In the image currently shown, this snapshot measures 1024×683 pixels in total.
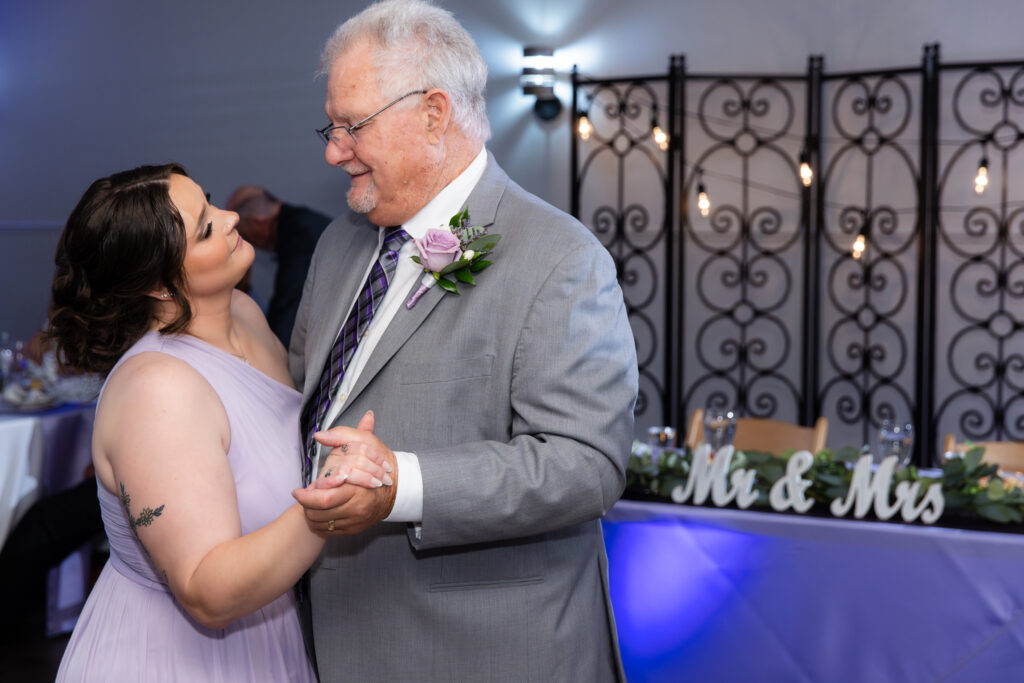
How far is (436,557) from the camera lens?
64.2 inches

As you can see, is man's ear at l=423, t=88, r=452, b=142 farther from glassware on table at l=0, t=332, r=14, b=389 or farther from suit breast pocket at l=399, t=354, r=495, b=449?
glassware on table at l=0, t=332, r=14, b=389

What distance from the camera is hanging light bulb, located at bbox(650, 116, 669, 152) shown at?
520 cm

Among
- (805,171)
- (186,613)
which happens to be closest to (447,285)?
(186,613)

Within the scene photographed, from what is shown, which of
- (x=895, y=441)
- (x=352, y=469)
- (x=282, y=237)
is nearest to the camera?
(x=352, y=469)

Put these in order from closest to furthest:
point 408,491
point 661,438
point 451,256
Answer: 1. point 408,491
2. point 451,256
3. point 661,438

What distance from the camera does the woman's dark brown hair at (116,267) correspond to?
1.68 metres

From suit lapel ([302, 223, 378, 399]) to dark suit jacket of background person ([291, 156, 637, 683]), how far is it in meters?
0.17

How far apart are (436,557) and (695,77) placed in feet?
13.8

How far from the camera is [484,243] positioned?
5.45 ft

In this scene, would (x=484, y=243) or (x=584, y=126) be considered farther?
(x=584, y=126)

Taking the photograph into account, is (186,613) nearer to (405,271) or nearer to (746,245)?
(405,271)

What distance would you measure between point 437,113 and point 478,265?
31cm

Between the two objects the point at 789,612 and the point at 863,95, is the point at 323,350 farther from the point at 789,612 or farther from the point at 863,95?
the point at 863,95

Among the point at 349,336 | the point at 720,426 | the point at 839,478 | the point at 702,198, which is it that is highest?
the point at 702,198
